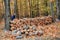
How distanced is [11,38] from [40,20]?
6.66 meters

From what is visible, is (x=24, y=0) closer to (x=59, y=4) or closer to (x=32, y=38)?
(x=59, y=4)

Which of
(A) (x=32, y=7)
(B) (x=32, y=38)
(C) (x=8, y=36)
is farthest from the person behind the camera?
(A) (x=32, y=7)

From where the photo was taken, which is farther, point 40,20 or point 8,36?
point 40,20

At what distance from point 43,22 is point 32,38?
6.69 m

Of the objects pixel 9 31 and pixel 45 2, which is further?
pixel 45 2

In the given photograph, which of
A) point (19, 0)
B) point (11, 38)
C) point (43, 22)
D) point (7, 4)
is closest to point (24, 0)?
point (19, 0)

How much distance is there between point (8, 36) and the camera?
13305 millimetres

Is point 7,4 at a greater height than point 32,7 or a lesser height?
greater

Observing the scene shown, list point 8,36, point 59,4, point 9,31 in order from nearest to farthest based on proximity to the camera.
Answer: point 8,36, point 9,31, point 59,4

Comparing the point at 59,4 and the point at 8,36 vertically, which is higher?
the point at 59,4

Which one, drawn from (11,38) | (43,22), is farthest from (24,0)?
(11,38)

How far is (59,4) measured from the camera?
23156 mm

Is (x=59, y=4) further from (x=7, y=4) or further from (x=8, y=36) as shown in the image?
(x=8, y=36)

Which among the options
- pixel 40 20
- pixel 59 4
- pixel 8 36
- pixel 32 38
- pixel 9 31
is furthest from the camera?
pixel 59 4
